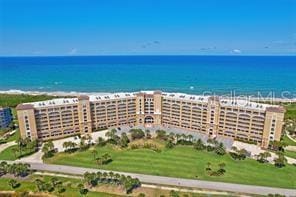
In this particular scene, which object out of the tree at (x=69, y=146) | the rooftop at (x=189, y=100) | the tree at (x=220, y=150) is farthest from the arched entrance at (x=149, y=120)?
the tree at (x=220, y=150)

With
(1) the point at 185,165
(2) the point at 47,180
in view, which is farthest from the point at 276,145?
(2) the point at 47,180

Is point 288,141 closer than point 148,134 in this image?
Yes

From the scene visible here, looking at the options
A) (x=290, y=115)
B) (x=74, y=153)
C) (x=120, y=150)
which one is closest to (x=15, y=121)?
(x=74, y=153)

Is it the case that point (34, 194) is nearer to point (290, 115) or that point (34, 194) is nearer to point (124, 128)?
point (124, 128)

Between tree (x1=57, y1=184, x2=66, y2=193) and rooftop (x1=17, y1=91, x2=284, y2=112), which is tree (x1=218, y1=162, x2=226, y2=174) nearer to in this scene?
rooftop (x1=17, y1=91, x2=284, y2=112)

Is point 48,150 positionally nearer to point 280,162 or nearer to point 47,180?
point 47,180

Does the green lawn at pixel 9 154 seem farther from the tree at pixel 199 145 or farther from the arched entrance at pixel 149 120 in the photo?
the tree at pixel 199 145
